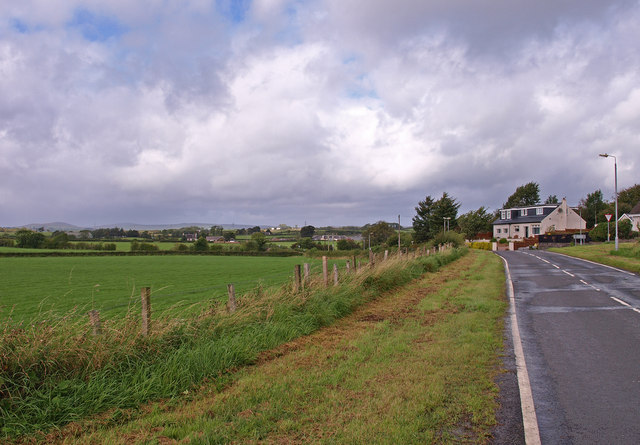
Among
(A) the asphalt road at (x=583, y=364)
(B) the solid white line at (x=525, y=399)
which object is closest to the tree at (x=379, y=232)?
(A) the asphalt road at (x=583, y=364)

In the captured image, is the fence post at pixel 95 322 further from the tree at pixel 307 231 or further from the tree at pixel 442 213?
the tree at pixel 307 231

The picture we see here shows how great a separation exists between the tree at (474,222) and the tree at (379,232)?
24.2 m

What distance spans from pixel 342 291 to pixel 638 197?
369 feet

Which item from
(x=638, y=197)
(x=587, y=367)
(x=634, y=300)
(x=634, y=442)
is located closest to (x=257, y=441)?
(x=634, y=442)

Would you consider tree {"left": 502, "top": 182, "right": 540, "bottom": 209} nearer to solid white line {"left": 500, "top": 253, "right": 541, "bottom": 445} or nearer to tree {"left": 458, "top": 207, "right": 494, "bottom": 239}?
tree {"left": 458, "top": 207, "right": 494, "bottom": 239}

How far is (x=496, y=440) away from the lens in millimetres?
4383

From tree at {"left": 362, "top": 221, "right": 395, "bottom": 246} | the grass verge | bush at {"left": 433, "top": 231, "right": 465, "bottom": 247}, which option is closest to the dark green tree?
tree at {"left": 362, "top": 221, "right": 395, "bottom": 246}

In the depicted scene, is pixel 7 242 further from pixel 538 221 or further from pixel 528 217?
pixel 528 217

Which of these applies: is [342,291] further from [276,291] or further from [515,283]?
[515,283]

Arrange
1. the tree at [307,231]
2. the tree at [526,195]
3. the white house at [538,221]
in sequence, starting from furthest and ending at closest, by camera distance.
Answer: the tree at [307,231]
the tree at [526,195]
the white house at [538,221]

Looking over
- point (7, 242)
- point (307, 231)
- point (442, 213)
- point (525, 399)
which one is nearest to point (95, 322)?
point (525, 399)

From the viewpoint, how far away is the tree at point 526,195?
120750 mm

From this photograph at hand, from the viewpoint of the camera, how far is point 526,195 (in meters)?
122

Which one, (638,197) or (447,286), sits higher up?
(638,197)
